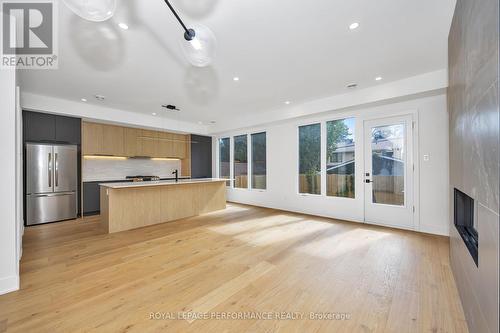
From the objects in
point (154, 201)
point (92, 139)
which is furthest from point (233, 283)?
point (92, 139)

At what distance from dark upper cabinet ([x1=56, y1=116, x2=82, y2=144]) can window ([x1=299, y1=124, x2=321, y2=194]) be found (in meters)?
5.62

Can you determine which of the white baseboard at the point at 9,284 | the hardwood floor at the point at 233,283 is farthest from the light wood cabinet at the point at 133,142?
the white baseboard at the point at 9,284

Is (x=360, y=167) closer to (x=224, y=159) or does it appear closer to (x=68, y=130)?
(x=224, y=159)

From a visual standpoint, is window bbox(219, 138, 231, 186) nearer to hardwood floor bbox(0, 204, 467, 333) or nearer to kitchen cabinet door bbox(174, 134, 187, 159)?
kitchen cabinet door bbox(174, 134, 187, 159)

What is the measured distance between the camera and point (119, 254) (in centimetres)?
293

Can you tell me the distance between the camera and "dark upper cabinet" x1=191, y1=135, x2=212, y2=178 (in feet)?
24.7

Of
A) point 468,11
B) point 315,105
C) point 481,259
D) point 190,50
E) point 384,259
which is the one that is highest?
point 315,105

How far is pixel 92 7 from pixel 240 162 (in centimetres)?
623

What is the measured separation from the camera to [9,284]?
6.72 feet

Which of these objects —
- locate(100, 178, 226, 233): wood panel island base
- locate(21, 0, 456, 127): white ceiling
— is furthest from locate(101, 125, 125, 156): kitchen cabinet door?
locate(100, 178, 226, 233): wood panel island base

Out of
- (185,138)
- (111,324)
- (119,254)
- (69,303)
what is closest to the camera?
(111,324)

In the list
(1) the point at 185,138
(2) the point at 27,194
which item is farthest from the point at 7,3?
(1) the point at 185,138

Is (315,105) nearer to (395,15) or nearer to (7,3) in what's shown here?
(395,15)

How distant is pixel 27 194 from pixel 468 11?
7036 millimetres
